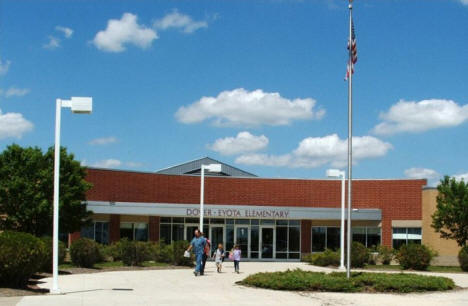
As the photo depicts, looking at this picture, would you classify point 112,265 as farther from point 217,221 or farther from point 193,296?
point 193,296

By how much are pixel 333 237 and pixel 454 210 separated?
1061cm

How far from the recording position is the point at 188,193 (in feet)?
148

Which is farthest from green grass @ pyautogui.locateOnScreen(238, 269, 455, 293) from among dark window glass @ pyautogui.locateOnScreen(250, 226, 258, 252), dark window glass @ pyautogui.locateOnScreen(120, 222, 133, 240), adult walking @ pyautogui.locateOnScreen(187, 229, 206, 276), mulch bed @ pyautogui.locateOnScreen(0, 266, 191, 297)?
dark window glass @ pyautogui.locateOnScreen(250, 226, 258, 252)

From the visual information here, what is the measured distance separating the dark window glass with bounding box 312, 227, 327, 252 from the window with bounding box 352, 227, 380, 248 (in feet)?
6.64

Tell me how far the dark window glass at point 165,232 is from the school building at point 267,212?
63 mm

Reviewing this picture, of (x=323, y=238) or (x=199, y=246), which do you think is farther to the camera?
(x=323, y=238)

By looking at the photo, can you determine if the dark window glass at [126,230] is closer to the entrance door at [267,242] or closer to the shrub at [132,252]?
the entrance door at [267,242]

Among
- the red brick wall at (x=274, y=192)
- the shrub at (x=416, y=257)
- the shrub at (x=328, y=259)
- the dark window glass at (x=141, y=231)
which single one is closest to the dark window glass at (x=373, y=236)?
the red brick wall at (x=274, y=192)

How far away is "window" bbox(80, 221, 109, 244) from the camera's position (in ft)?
135

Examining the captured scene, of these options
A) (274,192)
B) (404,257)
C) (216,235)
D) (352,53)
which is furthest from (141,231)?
(352,53)

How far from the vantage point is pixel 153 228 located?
43.7m

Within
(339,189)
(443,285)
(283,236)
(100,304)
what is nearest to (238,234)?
(283,236)

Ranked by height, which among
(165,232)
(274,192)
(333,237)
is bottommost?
(333,237)

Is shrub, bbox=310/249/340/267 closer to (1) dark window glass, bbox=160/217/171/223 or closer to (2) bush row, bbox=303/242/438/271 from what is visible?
(2) bush row, bbox=303/242/438/271
